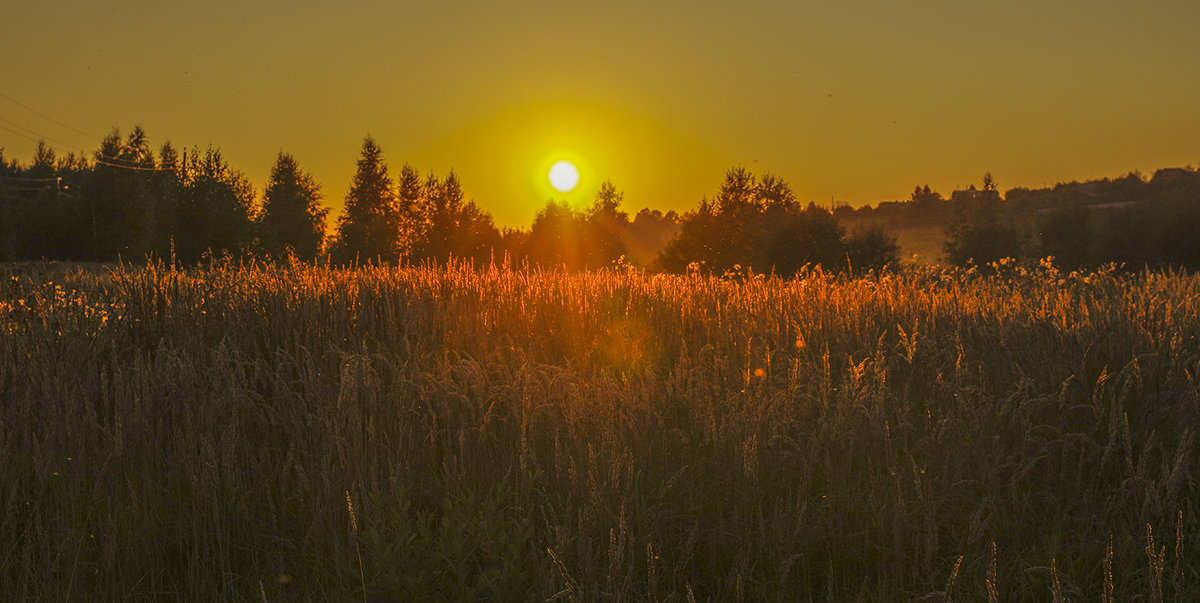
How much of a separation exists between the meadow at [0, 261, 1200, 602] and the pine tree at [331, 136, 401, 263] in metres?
61.8

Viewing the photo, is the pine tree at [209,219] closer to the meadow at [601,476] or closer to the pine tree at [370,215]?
the pine tree at [370,215]

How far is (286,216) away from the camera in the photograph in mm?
66062

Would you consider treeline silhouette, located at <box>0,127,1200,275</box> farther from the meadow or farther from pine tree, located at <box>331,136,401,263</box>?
the meadow

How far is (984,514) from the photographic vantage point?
321 cm

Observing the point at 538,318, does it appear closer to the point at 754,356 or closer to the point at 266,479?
the point at 754,356

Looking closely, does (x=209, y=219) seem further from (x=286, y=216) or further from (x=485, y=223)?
(x=485, y=223)

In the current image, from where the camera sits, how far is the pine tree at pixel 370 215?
6569 centimetres

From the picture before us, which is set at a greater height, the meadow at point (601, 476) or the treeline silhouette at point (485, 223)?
the treeline silhouette at point (485, 223)

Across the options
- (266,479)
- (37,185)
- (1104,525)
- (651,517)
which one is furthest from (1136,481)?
(37,185)

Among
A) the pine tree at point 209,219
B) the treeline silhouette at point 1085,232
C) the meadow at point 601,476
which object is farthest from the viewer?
the pine tree at point 209,219

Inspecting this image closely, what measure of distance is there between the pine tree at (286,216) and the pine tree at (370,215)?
3011 mm

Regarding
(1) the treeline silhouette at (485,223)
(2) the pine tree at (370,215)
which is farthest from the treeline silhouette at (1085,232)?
(2) the pine tree at (370,215)

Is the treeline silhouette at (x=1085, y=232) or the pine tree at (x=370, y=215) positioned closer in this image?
the treeline silhouette at (x=1085, y=232)

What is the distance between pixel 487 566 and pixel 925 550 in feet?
5.84
